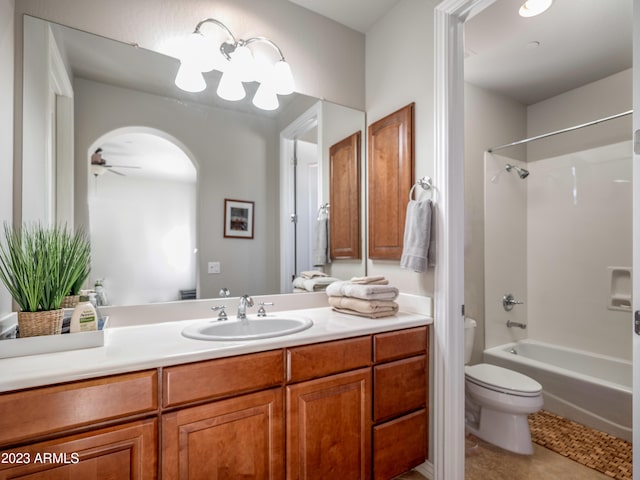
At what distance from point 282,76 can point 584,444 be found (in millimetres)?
2778

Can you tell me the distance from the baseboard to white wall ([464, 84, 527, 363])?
3.72 feet

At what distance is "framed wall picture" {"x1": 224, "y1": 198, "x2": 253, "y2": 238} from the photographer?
1784 millimetres

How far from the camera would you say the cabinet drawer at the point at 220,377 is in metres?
1.06

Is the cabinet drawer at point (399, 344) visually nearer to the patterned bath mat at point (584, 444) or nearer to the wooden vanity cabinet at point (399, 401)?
the wooden vanity cabinet at point (399, 401)

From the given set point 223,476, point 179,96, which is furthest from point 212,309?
point 179,96

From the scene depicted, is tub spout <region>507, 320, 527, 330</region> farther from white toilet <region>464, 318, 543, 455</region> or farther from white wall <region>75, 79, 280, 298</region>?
white wall <region>75, 79, 280, 298</region>

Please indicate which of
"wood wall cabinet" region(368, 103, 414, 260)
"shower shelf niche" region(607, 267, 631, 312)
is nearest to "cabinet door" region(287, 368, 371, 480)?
"wood wall cabinet" region(368, 103, 414, 260)

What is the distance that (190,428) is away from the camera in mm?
1084

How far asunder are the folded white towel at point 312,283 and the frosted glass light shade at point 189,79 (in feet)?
3.80

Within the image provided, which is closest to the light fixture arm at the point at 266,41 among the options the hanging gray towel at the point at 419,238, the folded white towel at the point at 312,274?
the hanging gray towel at the point at 419,238

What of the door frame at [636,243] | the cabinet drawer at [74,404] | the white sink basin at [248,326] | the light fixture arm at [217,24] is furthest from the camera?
the light fixture arm at [217,24]

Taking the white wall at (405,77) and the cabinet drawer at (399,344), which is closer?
the cabinet drawer at (399,344)

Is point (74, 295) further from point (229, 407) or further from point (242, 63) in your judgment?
point (242, 63)

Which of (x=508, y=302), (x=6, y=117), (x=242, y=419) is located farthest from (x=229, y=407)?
(x=508, y=302)
